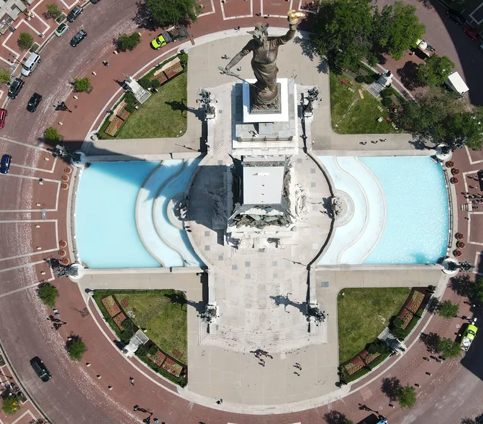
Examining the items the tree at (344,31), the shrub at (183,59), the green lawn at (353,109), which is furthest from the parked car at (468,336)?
the shrub at (183,59)

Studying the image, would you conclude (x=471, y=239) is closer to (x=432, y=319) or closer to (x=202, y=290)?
(x=432, y=319)

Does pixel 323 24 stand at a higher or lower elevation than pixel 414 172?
higher

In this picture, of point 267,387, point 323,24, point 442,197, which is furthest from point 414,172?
point 267,387

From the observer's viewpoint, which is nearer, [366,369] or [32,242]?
[366,369]

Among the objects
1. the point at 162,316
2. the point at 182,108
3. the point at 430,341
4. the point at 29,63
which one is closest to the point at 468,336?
the point at 430,341

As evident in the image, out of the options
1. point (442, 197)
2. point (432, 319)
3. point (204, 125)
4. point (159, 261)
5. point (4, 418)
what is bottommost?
point (4, 418)

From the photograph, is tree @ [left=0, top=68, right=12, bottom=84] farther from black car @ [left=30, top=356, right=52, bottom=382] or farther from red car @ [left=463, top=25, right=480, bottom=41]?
red car @ [left=463, top=25, right=480, bottom=41]
